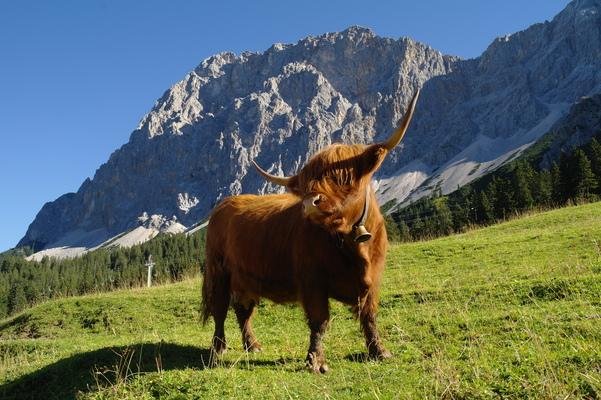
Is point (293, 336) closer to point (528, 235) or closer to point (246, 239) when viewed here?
point (246, 239)

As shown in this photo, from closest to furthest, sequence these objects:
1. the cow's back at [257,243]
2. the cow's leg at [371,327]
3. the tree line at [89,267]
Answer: the cow's leg at [371,327] → the cow's back at [257,243] → the tree line at [89,267]

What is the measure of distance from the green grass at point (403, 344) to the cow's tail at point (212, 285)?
83 centimetres

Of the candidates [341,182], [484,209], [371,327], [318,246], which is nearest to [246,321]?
[371,327]

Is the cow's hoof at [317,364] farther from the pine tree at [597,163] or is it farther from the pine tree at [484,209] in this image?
the pine tree at [484,209]

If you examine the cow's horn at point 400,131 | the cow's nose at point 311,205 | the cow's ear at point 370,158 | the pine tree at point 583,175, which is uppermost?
the pine tree at point 583,175

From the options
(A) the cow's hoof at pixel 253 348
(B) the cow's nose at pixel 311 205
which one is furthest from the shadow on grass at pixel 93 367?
(B) the cow's nose at pixel 311 205

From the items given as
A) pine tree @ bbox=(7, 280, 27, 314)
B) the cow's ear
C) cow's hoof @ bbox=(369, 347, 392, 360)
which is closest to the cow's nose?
the cow's ear

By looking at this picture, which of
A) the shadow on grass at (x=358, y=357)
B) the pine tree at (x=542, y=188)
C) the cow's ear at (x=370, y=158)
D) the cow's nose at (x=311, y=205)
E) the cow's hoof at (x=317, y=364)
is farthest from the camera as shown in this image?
the pine tree at (x=542, y=188)

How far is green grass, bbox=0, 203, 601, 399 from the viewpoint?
4.76 m

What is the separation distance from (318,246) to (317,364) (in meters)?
1.48

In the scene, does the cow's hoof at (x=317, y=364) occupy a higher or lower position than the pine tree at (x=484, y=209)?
lower

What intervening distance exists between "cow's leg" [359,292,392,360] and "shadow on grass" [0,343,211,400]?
2.54 m

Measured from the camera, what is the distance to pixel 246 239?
787cm

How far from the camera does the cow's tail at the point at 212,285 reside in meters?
8.49
